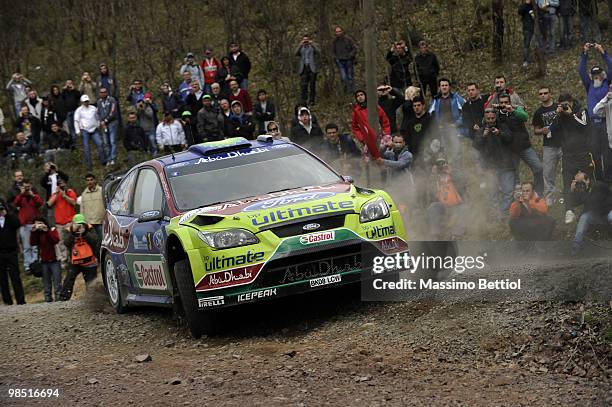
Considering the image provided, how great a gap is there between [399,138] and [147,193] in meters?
5.80

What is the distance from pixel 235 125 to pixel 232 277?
33.7ft

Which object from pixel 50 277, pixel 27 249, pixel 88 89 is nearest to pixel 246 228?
pixel 50 277

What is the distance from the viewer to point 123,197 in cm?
1241

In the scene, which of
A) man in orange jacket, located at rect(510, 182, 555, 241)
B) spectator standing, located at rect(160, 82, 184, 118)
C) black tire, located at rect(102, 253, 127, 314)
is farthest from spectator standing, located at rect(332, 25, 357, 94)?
black tire, located at rect(102, 253, 127, 314)

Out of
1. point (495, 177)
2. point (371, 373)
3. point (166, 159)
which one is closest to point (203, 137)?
point (495, 177)

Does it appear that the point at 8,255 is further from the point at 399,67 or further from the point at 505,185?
the point at 505,185

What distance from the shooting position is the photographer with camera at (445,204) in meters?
15.4

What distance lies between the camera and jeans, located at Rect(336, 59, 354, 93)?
917 inches

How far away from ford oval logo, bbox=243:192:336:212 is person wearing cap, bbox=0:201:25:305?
349 inches

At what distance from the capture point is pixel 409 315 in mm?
9523

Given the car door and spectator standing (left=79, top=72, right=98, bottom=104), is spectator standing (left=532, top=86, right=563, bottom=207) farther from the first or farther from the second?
spectator standing (left=79, top=72, right=98, bottom=104)

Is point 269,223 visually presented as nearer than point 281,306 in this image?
Yes

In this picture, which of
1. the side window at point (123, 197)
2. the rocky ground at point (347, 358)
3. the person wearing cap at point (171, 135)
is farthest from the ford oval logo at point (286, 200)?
the person wearing cap at point (171, 135)

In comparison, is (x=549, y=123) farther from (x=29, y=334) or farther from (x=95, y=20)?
(x=95, y=20)
